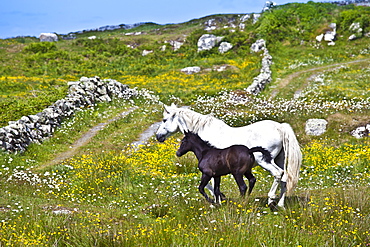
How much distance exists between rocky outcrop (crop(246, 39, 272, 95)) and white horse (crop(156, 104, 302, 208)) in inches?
1030

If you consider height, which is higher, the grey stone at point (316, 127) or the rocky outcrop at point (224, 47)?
the rocky outcrop at point (224, 47)

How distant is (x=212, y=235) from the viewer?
669 centimetres

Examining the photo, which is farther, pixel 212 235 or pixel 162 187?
pixel 162 187

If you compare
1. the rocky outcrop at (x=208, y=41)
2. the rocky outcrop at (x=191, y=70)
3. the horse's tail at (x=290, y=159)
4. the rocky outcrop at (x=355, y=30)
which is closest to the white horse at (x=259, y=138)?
the horse's tail at (x=290, y=159)

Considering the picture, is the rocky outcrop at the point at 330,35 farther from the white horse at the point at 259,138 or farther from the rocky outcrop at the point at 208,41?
the white horse at the point at 259,138

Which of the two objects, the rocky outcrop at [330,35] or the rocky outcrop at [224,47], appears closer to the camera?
the rocky outcrop at [330,35]

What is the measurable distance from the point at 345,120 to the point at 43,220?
19287 millimetres

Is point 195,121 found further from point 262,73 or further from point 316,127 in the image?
point 262,73

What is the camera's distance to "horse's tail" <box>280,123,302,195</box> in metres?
9.44

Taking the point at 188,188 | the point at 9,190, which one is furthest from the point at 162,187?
the point at 9,190

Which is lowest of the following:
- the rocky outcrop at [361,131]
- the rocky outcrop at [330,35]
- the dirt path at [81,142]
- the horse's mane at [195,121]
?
the rocky outcrop at [361,131]

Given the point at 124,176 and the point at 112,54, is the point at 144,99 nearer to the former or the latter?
the point at 124,176

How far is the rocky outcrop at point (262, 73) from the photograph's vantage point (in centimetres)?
3620

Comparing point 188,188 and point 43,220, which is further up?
point 43,220
